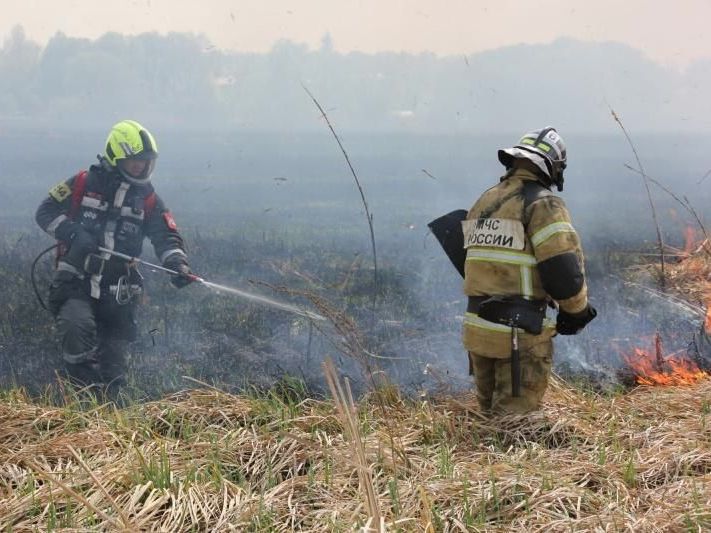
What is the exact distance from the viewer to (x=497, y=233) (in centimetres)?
459

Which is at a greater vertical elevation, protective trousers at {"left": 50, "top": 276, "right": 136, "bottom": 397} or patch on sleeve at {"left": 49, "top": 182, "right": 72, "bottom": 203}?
patch on sleeve at {"left": 49, "top": 182, "right": 72, "bottom": 203}

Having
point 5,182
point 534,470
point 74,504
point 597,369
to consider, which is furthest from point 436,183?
point 74,504

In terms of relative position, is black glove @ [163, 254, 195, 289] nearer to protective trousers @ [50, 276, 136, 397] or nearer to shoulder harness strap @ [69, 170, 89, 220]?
protective trousers @ [50, 276, 136, 397]

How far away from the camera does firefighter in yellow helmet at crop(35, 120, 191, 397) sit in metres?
6.33

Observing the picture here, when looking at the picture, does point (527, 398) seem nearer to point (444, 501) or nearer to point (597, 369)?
point (444, 501)

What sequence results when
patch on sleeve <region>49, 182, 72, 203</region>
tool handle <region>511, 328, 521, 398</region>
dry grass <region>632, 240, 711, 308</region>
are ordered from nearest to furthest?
1. tool handle <region>511, 328, 521, 398</region>
2. patch on sleeve <region>49, 182, 72, 203</region>
3. dry grass <region>632, 240, 711, 308</region>

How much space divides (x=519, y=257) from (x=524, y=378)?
0.72 meters

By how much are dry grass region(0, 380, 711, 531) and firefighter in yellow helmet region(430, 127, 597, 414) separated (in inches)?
12.0

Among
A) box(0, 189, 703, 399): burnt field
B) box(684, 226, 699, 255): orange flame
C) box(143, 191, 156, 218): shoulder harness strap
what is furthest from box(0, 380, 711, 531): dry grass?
box(684, 226, 699, 255): orange flame

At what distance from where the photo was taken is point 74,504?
3.38m

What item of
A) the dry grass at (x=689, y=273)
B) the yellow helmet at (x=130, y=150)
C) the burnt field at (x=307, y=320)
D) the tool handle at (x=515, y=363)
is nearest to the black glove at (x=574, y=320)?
the tool handle at (x=515, y=363)

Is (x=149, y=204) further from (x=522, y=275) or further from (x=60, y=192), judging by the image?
(x=522, y=275)

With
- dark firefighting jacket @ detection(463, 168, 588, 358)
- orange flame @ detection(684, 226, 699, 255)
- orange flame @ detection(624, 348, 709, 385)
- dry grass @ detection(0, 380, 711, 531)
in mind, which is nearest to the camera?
dry grass @ detection(0, 380, 711, 531)

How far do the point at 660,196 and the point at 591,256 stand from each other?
285 centimetres
